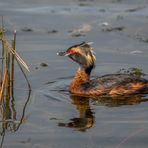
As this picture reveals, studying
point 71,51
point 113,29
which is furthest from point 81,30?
point 71,51

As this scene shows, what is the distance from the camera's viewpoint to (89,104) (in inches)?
450

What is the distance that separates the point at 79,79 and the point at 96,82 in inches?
14.4

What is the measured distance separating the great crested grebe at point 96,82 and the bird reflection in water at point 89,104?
18 centimetres

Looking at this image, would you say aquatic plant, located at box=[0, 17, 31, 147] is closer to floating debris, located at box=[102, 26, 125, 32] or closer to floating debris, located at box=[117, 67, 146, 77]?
floating debris, located at box=[117, 67, 146, 77]

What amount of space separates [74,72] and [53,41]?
2.35m

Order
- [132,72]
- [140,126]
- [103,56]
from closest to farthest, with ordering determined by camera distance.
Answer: [140,126] < [132,72] < [103,56]

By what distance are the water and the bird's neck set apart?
173mm

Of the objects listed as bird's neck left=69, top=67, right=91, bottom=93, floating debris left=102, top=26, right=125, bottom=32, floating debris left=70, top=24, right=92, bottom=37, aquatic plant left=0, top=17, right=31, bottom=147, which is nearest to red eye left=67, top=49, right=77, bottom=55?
bird's neck left=69, top=67, right=91, bottom=93

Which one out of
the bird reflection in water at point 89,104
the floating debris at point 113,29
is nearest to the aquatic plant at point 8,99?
the bird reflection in water at point 89,104

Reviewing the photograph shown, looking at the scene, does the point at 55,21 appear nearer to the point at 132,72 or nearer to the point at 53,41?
the point at 53,41

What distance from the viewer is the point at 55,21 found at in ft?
56.7

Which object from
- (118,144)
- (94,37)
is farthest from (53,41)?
(118,144)

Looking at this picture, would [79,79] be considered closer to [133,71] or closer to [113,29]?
[133,71]

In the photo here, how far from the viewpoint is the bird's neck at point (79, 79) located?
40.6 ft
